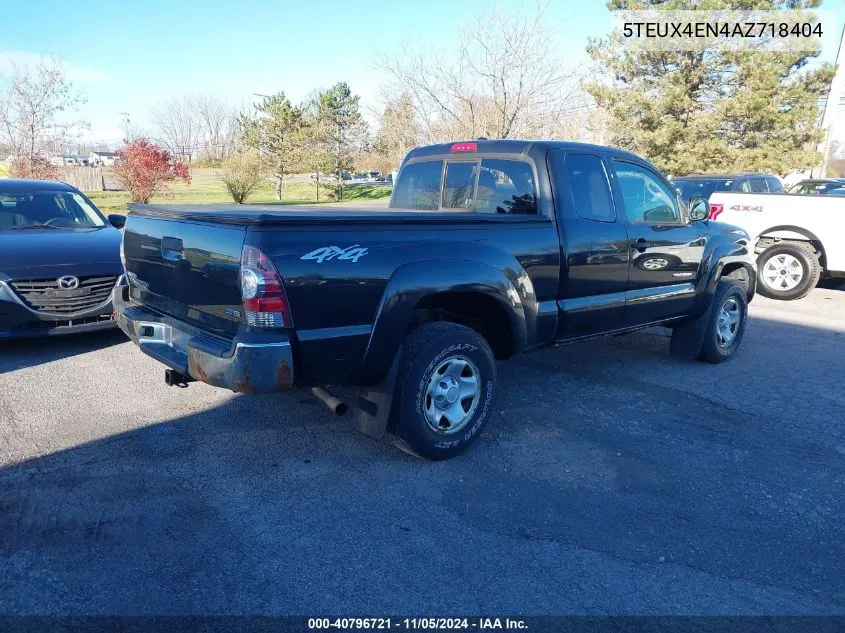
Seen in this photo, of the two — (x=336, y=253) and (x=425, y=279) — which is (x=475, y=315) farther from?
(x=336, y=253)

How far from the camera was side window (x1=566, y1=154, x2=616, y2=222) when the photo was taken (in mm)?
4668

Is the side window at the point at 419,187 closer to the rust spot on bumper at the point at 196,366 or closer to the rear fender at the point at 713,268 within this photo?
the rust spot on bumper at the point at 196,366

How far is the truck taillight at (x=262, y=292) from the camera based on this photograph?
10.2ft

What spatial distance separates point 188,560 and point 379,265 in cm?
168

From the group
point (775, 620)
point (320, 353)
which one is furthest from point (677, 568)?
point (320, 353)

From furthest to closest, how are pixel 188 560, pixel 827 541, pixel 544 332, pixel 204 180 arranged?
pixel 204 180 → pixel 544 332 → pixel 827 541 → pixel 188 560

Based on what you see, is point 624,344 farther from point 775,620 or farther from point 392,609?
point 392,609

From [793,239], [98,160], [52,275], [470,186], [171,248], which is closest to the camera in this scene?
[171,248]

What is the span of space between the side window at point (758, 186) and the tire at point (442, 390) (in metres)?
11.9

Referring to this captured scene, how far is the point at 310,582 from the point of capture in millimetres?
2771

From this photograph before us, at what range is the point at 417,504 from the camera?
3.46 metres

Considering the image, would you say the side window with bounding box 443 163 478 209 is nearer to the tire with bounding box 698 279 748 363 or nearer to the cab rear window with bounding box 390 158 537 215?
the cab rear window with bounding box 390 158 537 215

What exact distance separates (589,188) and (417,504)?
267 centimetres

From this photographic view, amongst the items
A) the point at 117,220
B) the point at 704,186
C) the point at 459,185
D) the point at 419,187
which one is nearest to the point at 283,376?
the point at 459,185
